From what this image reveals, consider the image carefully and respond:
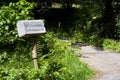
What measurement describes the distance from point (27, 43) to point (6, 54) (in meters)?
0.82

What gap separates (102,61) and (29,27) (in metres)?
4.66

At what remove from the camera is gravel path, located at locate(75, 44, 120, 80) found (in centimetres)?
895

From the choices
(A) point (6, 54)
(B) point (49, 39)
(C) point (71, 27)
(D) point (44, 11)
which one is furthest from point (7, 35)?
(D) point (44, 11)

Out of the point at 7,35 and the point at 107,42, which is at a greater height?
the point at 7,35

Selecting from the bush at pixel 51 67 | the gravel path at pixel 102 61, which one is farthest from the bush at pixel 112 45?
the bush at pixel 51 67

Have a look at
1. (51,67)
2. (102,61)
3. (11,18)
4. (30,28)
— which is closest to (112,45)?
(102,61)

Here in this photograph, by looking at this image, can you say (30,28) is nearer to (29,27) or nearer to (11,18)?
(29,27)

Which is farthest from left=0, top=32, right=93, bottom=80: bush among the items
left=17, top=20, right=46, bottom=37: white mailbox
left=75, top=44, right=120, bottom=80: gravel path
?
left=17, top=20, right=46, bottom=37: white mailbox

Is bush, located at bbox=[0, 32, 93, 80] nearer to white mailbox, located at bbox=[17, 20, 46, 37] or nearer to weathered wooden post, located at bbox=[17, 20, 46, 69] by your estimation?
weathered wooden post, located at bbox=[17, 20, 46, 69]

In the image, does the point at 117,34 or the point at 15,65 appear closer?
the point at 15,65

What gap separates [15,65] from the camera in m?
8.41

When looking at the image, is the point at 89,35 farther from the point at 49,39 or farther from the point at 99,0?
the point at 49,39

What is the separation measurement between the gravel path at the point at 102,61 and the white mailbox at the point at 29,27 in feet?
8.82

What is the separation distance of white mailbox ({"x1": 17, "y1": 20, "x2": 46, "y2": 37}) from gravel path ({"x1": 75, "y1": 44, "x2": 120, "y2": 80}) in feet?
8.82
